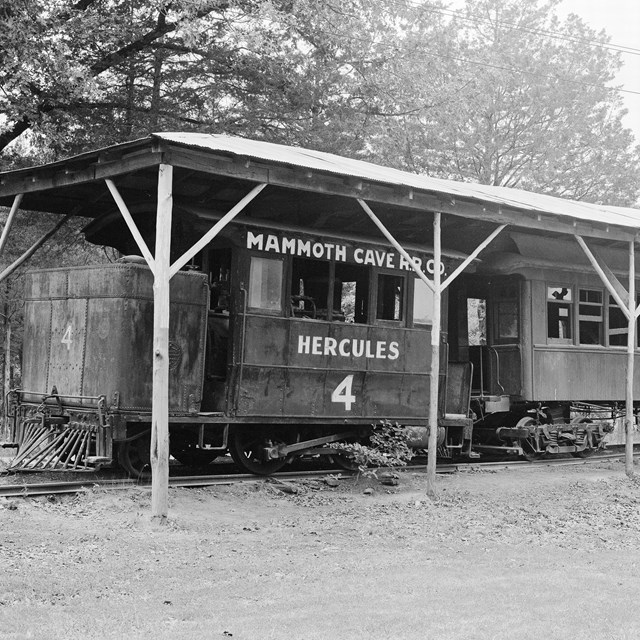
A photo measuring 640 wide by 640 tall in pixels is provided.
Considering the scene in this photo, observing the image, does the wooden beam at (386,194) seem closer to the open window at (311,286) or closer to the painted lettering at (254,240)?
the painted lettering at (254,240)

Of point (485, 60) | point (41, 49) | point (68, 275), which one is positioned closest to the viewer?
point (68, 275)

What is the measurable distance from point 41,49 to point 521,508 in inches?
427

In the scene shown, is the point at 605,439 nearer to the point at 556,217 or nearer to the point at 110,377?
the point at 556,217

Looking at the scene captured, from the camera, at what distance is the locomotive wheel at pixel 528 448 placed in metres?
15.5

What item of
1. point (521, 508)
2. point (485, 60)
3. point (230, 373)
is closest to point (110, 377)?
point (230, 373)

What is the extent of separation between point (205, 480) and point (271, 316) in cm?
222

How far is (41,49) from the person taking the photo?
15516mm

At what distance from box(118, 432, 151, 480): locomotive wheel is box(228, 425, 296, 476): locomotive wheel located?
3.98 feet

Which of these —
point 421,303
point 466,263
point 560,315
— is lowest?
point 421,303

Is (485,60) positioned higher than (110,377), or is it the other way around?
(485,60)

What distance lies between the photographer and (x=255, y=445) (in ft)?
40.4

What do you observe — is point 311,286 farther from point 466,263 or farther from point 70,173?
point 70,173

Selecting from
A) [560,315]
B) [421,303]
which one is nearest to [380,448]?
[421,303]

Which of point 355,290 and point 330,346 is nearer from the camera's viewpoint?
point 330,346
